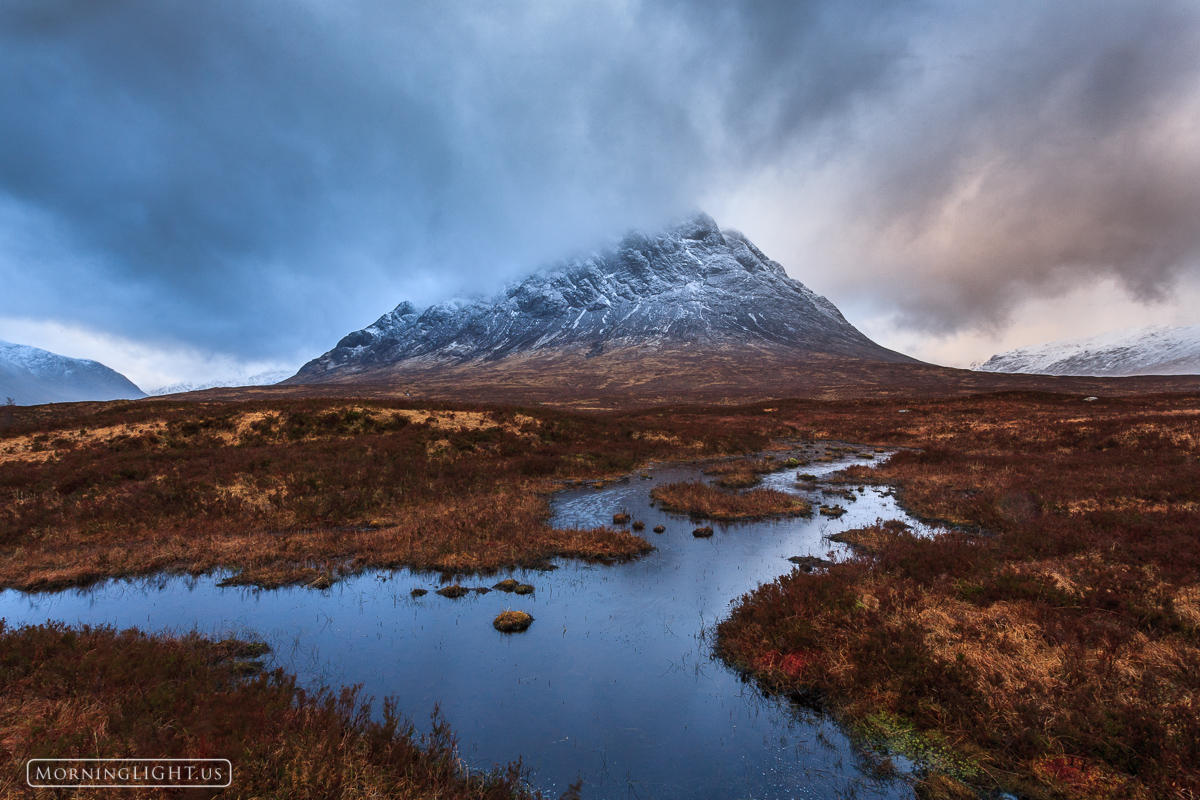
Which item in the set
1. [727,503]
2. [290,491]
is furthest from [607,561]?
[290,491]

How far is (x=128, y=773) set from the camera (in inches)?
208

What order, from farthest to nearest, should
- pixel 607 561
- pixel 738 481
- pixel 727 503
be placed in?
pixel 738 481, pixel 727 503, pixel 607 561

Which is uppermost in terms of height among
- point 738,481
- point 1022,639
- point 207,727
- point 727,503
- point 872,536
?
point 207,727

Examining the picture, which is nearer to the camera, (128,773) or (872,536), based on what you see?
(128,773)

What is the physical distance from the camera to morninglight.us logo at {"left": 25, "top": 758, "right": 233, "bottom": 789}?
5.02 meters

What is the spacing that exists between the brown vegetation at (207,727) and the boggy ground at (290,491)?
6559 mm

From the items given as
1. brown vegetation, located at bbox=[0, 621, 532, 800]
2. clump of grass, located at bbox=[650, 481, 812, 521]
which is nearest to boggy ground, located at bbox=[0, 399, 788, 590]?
clump of grass, located at bbox=[650, 481, 812, 521]

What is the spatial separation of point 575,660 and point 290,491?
60.5 ft

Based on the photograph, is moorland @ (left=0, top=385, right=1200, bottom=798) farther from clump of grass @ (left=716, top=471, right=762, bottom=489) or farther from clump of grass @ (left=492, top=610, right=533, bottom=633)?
clump of grass @ (left=716, top=471, right=762, bottom=489)

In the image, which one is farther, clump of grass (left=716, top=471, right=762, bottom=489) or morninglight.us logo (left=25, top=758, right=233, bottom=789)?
clump of grass (left=716, top=471, right=762, bottom=489)

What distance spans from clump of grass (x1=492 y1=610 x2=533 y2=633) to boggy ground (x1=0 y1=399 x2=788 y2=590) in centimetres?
391

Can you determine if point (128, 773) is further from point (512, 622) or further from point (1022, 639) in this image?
point (1022, 639)

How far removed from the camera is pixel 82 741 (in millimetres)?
5766

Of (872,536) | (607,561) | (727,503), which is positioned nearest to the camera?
(607,561)
